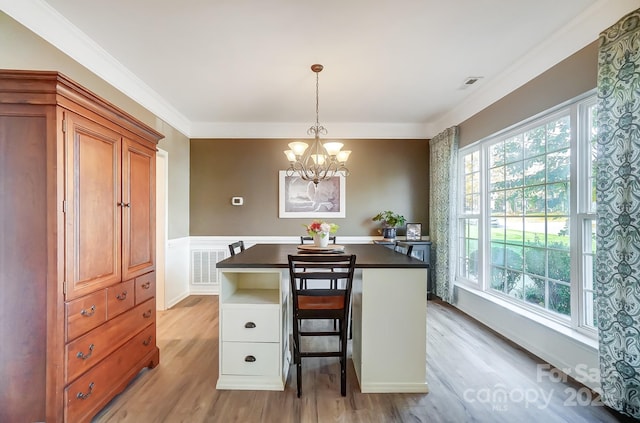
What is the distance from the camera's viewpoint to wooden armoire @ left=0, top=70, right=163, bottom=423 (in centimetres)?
142

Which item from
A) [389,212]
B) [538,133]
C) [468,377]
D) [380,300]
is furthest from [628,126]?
[389,212]

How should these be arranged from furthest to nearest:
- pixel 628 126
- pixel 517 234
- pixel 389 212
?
pixel 389 212 → pixel 517 234 → pixel 628 126

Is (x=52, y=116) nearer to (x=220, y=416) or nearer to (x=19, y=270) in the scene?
(x=19, y=270)

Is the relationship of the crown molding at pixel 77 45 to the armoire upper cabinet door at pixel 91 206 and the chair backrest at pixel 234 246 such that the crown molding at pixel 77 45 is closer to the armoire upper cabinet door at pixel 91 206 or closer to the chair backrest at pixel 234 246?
the armoire upper cabinet door at pixel 91 206

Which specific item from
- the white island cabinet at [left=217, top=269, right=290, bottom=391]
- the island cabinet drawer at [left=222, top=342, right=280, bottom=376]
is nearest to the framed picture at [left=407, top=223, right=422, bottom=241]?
the white island cabinet at [left=217, top=269, right=290, bottom=391]

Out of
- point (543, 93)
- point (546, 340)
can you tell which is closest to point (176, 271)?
point (546, 340)

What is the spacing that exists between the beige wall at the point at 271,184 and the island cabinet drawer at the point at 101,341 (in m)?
2.49

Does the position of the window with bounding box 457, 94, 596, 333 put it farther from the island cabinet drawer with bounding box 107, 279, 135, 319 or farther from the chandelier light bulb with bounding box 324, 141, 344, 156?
the island cabinet drawer with bounding box 107, 279, 135, 319

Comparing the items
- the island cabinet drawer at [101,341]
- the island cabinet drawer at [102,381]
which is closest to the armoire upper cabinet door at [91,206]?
the island cabinet drawer at [101,341]

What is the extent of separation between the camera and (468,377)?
2189 mm

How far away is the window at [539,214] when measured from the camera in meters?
2.21

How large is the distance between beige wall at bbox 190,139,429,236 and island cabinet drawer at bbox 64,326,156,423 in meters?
2.54

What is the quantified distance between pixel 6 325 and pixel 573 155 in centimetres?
390

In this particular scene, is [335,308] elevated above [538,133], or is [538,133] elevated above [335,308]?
[538,133]
